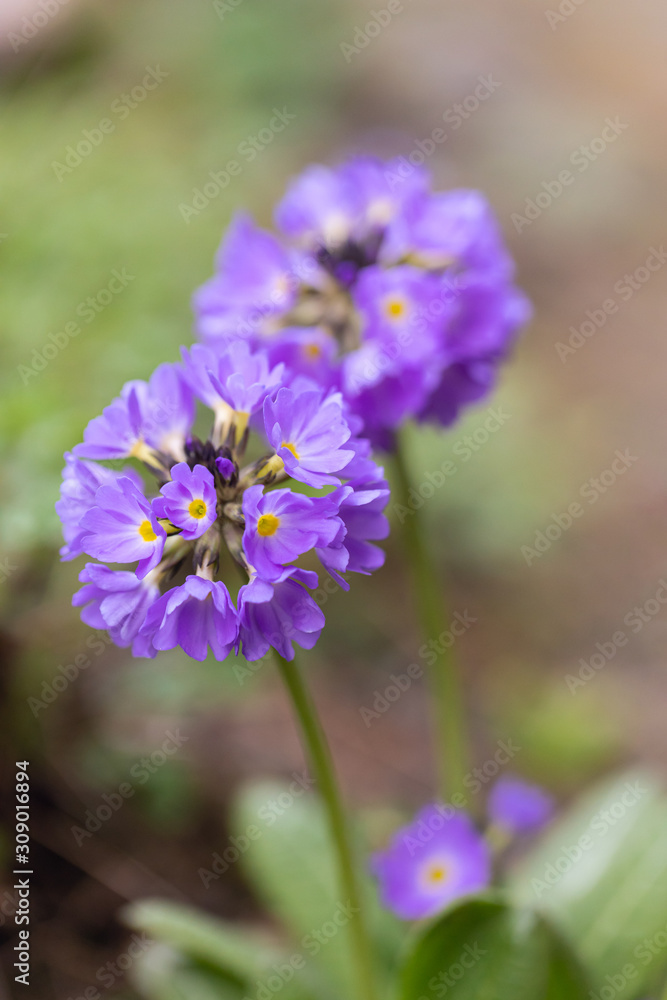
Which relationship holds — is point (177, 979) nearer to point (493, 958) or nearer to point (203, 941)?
point (203, 941)

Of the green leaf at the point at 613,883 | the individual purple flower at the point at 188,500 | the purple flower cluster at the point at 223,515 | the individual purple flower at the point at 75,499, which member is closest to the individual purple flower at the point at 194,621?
the purple flower cluster at the point at 223,515

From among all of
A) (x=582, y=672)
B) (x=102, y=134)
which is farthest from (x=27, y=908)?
(x=102, y=134)

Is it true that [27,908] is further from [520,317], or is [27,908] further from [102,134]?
[102,134]

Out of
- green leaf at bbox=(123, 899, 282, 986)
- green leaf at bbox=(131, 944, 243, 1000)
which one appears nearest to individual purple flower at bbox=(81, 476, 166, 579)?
green leaf at bbox=(123, 899, 282, 986)

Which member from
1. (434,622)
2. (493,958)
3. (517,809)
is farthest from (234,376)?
(517,809)

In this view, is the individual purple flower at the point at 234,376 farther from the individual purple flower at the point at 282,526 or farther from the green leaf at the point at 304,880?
the green leaf at the point at 304,880
